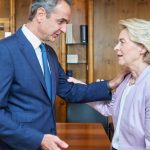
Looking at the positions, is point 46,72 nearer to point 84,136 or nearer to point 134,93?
point 134,93

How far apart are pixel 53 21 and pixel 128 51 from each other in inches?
18.7

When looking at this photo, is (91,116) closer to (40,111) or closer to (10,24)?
(40,111)

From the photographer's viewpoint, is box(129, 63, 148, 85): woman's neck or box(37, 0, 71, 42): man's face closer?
box(37, 0, 71, 42): man's face

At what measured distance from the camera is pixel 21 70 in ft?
5.41

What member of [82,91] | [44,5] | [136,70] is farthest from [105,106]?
[44,5]

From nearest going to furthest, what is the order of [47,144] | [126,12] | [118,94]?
[47,144] < [118,94] < [126,12]

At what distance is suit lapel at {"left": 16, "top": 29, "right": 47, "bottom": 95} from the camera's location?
1.70 metres

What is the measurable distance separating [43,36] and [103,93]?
0.60m

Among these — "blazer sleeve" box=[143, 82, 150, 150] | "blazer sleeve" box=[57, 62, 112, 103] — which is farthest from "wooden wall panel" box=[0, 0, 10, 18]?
"blazer sleeve" box=[143, 82, 150, 150]

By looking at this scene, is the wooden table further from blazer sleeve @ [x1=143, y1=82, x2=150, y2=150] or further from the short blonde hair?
the short blonde hair

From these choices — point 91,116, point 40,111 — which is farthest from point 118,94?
point 91,116

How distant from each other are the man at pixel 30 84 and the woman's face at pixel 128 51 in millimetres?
359

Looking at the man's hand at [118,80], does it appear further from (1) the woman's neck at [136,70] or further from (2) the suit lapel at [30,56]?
(2) the suit lapel at [30,56]

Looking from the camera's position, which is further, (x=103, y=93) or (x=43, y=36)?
(x=103, y=93)
